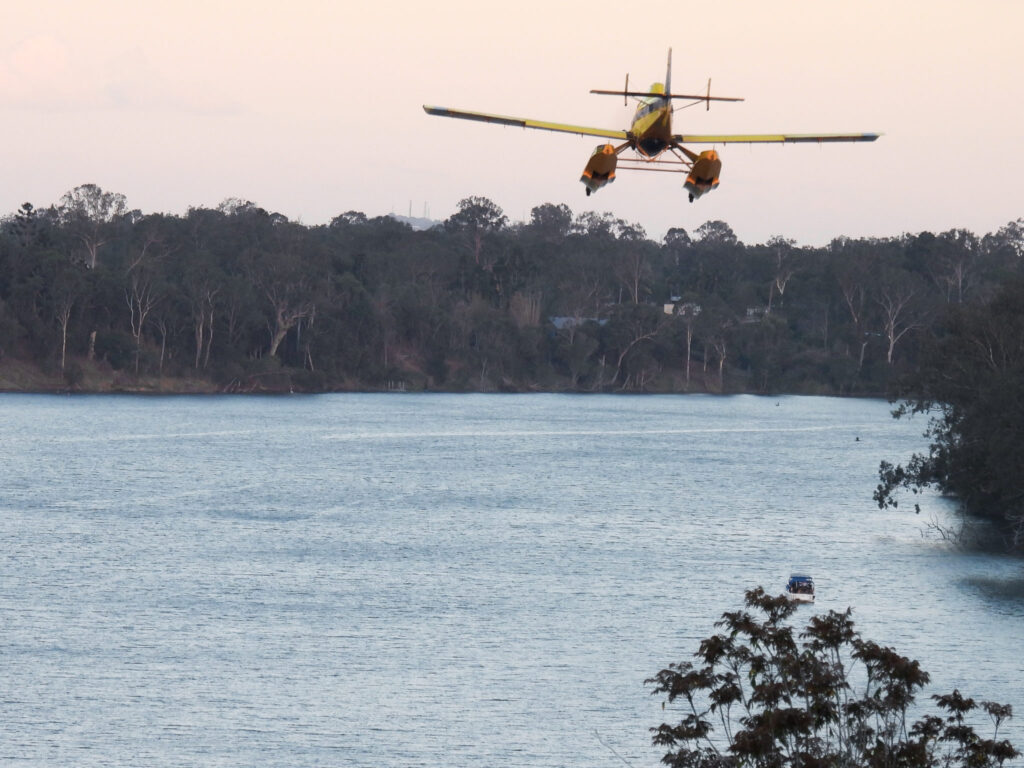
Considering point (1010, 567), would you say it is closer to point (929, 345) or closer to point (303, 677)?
point (929, 345)

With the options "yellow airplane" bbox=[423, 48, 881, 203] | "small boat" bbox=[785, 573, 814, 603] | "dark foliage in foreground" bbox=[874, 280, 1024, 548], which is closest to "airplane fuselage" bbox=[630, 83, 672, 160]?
"yellow airplane" bbox=[423, 48, 881, 203]

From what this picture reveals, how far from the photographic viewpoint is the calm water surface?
3716 cm

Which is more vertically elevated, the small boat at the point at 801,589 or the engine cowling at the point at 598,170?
the engine cowling at the point at 598,170

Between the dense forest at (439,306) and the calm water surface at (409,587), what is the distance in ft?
116

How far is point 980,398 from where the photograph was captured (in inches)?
2441

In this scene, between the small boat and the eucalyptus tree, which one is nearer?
the small boat

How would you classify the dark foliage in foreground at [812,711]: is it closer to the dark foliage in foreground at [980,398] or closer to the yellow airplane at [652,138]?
the yellow airplane at [652,138]

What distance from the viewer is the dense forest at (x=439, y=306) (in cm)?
14112

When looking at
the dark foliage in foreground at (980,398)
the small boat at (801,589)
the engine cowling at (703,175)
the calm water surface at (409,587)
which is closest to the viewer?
the engine cowling at (703,175)

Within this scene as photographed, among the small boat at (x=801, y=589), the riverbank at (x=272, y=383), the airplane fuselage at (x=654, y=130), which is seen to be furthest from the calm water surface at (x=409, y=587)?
the riverbank at (x=272, y=383)

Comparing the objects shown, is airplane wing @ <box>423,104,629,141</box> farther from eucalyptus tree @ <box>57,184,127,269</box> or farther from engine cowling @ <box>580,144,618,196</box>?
eucalyptus tree @ <box>57,184,127,269</box>

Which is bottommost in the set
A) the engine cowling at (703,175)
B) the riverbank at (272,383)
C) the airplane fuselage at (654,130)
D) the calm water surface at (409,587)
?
the calm water surface at (409,587)

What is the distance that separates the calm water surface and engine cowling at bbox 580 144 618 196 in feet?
56.3

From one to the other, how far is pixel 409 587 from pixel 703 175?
3455 centimetres
